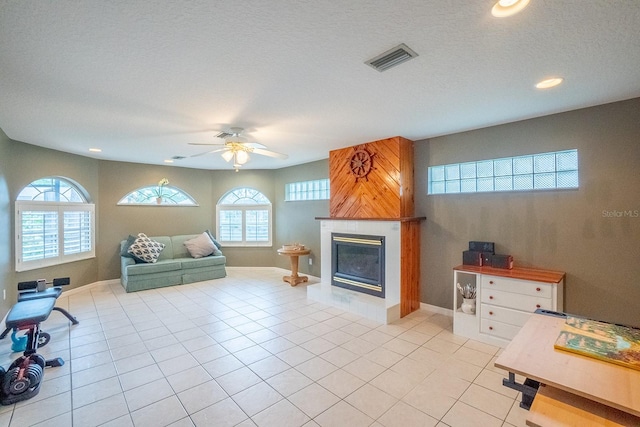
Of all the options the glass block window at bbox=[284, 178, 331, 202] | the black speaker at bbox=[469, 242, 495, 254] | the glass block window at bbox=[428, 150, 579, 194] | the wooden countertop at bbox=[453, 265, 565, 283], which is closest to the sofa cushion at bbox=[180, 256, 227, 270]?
the glass block window at bbox=[284, 178, 331, 202]

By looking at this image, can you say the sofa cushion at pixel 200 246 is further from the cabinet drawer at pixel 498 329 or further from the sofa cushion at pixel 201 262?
the cabinet drawer at pixel 498 329

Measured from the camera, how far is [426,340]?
10.7 ft

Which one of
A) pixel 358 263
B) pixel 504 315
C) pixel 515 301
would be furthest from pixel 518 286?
pixel 358 263

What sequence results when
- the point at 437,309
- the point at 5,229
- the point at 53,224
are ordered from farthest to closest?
the point at 53,224
the point at 437,309
the point at 5,229

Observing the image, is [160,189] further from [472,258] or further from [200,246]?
[472,258]

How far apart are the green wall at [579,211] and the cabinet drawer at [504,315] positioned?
595mm

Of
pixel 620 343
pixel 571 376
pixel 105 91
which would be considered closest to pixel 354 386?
pixel 571 376

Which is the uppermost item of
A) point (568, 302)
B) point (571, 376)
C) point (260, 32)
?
point (260, 32)

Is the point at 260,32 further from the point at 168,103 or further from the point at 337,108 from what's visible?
the point at 168,103

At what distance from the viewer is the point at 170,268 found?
5.70 meters

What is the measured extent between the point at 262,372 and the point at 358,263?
7.87 ft

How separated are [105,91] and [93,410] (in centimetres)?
260

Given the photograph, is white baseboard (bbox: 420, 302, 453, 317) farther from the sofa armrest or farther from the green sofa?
the sofa armrest

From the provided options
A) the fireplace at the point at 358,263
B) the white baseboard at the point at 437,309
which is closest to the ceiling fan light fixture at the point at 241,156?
the fireplace at the point at 358,263
